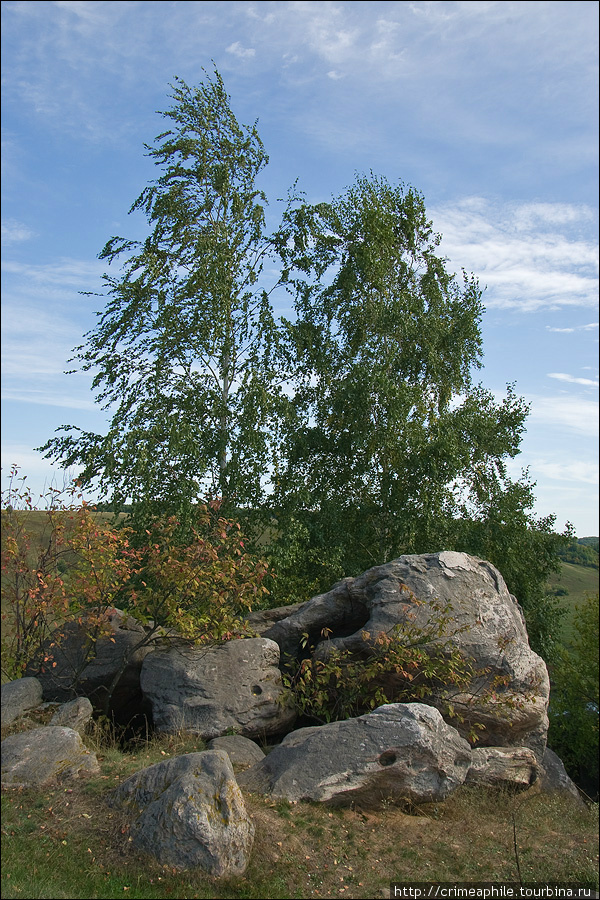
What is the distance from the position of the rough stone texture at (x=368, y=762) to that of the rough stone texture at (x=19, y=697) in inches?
165

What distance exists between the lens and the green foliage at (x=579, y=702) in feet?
69.9

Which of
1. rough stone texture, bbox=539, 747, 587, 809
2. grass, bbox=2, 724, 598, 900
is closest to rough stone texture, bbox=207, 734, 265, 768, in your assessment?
grass, bbox=2, 724, 598, 900

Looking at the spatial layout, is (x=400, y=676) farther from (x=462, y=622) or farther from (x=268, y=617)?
(x=268, y=617)

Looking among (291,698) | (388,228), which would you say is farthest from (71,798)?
(388,228)

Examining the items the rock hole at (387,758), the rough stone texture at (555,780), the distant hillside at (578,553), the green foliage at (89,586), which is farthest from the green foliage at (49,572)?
the distant hillside at (578,553)

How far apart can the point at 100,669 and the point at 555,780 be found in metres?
10.6

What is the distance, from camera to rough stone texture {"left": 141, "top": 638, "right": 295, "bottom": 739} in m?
12.4

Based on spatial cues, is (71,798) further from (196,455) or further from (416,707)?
(196,455)

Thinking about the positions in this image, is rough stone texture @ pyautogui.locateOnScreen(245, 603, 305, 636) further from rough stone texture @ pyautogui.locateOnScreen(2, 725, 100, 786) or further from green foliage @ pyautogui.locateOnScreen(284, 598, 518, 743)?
rough stone texture @ pyautogui.locateOnScreen(2, 725, 100, 786)

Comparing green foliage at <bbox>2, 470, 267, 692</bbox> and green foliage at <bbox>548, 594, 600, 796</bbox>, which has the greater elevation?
green foliage at <bbox>2, 470, 267, 692</bbox>

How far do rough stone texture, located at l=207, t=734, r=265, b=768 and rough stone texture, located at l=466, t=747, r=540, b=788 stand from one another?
4.16 m

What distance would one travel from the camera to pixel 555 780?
14758 millimetres

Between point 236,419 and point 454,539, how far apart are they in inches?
318

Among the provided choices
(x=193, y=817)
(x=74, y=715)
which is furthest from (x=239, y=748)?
(x=193, y=817)
